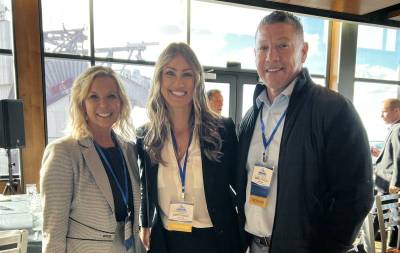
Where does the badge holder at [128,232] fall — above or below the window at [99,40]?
below

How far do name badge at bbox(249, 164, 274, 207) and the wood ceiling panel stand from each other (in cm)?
436

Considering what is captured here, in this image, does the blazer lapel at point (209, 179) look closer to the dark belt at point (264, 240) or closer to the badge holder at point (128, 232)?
the dark belt at point (264, 240)

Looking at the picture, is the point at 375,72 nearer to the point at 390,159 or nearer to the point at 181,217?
the point at 390,159

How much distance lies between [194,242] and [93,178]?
21.3 inches

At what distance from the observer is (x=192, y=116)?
162 cm

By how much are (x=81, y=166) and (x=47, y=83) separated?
3.93m

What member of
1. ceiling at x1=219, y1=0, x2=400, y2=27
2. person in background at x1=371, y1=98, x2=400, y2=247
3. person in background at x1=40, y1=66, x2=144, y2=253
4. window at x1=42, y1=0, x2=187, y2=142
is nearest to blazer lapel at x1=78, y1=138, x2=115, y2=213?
person in background at x1=40, y1=66, x2=144, y2=253

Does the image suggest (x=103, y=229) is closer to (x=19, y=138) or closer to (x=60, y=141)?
(x=60, y=141)

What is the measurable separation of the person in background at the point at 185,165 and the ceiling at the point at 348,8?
3.73 metres

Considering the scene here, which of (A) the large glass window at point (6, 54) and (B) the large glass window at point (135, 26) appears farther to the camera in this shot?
(B) the large glass window at point (135, 26)

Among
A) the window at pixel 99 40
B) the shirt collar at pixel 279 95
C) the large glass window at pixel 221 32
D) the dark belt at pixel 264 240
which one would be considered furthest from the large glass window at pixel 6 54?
the dark belt at pixel 264 240

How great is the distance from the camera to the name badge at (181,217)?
140 centimetres

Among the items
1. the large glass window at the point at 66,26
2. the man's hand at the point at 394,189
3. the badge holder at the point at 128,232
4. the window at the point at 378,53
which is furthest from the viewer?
the window at the point at 378,53

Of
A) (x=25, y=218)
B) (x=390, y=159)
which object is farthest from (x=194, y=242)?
(x=390, y=159)
